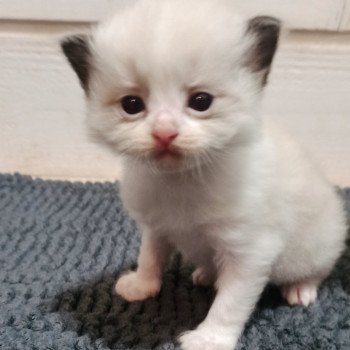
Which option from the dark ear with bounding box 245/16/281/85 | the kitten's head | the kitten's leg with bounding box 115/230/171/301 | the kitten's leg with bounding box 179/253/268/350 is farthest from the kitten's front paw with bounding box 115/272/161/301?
the dark ear with bounding box 245/16/281/85

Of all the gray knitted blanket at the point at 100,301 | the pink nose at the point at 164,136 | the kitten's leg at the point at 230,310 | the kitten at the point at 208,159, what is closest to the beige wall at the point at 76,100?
the gray knitted blanket at the point at 100,301

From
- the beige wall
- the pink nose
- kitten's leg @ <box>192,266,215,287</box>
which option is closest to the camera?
the pink nose

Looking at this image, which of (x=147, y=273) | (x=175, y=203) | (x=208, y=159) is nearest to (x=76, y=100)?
(x=147, y=273)

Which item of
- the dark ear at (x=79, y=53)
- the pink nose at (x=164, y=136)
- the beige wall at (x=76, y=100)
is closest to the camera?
the pink nose at (x=164, y=136)

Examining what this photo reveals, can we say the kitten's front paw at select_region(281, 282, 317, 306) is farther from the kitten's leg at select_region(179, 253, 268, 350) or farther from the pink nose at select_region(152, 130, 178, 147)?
the pink nose at select_region(152, 130, 178, 147)

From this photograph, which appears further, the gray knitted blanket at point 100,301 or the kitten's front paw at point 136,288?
the kitten's front paw at point 136,288

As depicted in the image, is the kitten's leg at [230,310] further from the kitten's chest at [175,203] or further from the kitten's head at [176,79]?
the kitten's head at [176,79]
